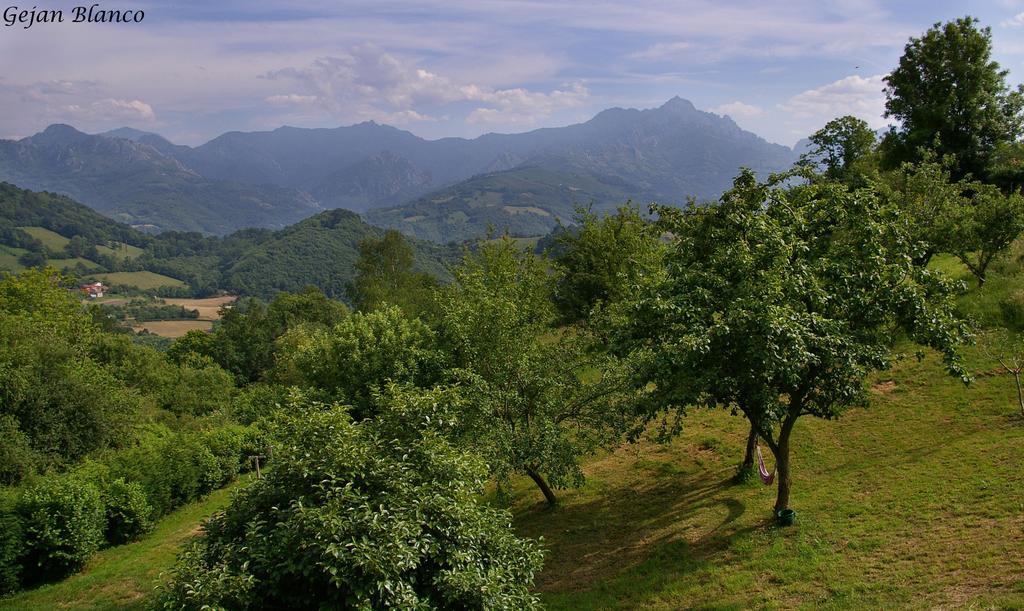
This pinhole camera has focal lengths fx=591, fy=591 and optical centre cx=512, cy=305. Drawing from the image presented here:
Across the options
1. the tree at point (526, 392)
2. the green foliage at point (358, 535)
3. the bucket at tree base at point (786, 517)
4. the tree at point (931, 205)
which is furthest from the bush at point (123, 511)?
the tree at point (931, 205)

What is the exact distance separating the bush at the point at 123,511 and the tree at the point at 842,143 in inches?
1745

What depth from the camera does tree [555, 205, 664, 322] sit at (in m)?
31.4

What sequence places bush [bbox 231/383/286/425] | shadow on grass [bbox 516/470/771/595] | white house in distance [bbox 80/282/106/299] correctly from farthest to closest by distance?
white house in distance [bbox 80/282/106/299] → bush [bbox 231/383/286/425] → shadow on grass [bbox 516/470/771/595]

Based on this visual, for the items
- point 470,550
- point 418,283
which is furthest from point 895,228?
A: point 418,283

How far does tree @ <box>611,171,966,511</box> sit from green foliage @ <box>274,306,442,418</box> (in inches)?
252

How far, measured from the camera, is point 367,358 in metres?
18.2

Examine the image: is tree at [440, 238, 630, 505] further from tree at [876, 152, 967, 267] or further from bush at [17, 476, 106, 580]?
bush at [17, 476, 106, 580]

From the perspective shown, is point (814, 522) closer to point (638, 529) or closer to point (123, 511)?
point (638, 529)

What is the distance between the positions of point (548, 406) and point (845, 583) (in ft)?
24.7

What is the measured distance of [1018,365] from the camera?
17.8 m

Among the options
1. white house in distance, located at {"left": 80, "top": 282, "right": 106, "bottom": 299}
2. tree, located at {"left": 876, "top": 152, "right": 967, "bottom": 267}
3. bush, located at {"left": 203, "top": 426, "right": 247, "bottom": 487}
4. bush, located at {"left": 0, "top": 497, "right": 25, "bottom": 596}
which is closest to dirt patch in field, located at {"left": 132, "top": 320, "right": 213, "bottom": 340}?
white house in distance, located at {"left": 80, "top": 282, "right": 106, "bottom": 299}

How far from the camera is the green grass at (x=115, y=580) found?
1625 centimetres

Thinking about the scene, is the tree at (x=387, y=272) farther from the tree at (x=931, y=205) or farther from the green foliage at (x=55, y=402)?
the tree at (x=931, y=205)

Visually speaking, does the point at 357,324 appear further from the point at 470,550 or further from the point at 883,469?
the point at 883,469
